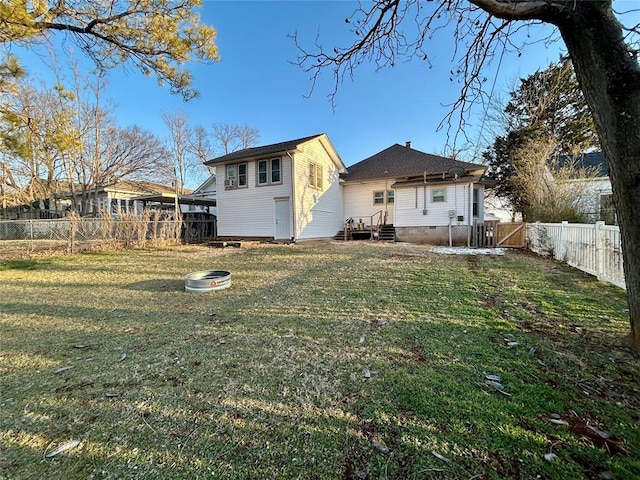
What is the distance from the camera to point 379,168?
18.8 metres

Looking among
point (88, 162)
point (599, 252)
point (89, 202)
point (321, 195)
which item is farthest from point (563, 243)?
point (89, 202)

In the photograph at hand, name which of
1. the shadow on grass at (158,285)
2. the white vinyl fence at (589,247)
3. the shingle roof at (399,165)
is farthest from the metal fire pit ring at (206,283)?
the shingle roof at (399,165)

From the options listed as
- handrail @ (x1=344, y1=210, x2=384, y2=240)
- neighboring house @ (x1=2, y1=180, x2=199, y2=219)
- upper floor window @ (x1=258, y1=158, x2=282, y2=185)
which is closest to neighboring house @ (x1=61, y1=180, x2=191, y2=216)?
A: neighboring house @ (x1=2, y1=180, x2=199, y2=219)

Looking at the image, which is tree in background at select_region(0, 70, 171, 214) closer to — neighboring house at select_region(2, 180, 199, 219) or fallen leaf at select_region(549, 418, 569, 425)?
neighboring house at select_region(2, 180, 199, 219)

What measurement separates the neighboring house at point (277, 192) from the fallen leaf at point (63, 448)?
12.7 meters

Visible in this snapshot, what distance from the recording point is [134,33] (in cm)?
605

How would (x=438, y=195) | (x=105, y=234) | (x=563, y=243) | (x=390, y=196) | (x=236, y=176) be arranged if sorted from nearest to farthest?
1. (x=563, y=243)
2. (x=105, y=234)
3. (x=438, y=195)
4. (x=236, y=176)
5. (x=390, y=196)

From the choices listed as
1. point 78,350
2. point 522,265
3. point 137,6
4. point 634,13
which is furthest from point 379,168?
point 78,350

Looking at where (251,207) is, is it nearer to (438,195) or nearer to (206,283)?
(438,195)

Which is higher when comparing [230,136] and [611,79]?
[230,136]

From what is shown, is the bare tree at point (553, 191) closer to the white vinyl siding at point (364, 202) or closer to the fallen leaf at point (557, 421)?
the white vinyl siding at point (364, 202)

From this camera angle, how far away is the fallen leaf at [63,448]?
1.68 metres

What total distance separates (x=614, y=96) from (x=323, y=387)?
341cm

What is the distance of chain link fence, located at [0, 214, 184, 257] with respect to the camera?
10.9 meters
